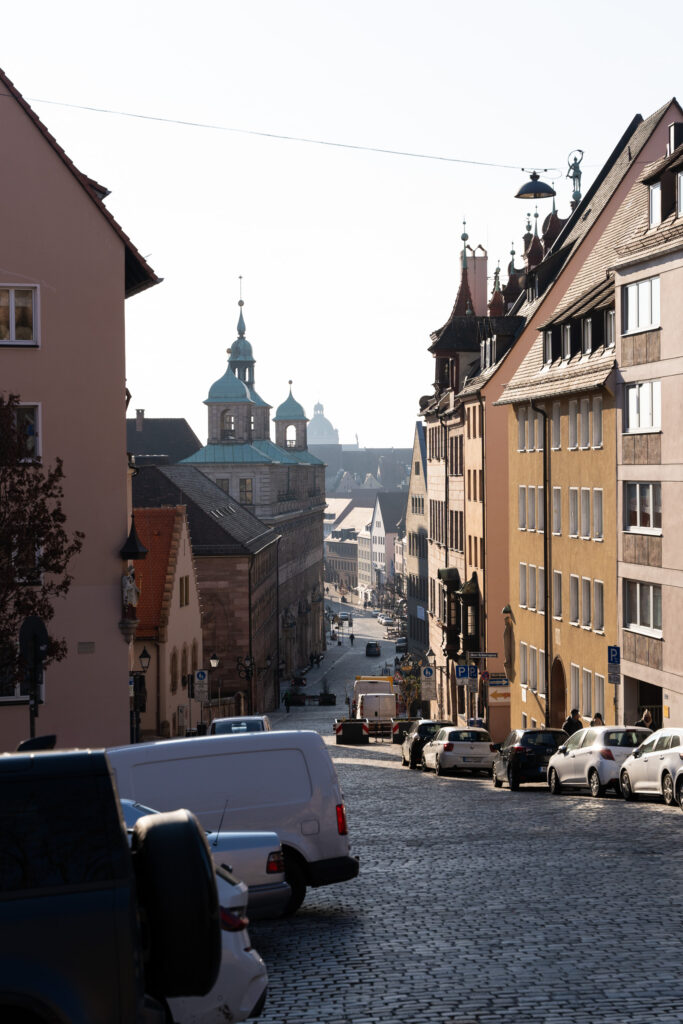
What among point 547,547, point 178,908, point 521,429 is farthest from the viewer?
point 521,429

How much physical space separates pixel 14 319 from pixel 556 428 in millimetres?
20122

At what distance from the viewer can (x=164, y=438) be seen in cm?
15462

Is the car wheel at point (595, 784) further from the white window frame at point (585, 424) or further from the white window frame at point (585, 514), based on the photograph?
the white window frame at point (585, 424)

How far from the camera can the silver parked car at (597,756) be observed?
2762 centimetres

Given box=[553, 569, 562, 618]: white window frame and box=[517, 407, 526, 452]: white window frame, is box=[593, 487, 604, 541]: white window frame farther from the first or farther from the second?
box=[517, 407, 526, 452]: white window frame

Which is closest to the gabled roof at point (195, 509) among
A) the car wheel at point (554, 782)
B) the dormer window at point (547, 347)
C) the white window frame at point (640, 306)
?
the dormer window at point (547, 347)

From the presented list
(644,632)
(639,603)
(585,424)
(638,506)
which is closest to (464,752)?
(644,632)

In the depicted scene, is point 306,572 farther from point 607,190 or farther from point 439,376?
point 607,190

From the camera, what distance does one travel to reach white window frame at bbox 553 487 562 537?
4788 cm

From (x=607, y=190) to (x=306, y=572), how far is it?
389ft

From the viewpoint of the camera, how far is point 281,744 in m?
14.2

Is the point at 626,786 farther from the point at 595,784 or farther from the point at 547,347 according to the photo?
the point at 547,347

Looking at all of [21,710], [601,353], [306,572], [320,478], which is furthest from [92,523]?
[320,478]

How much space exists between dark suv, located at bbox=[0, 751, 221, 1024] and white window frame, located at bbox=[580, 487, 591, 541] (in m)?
38.7
